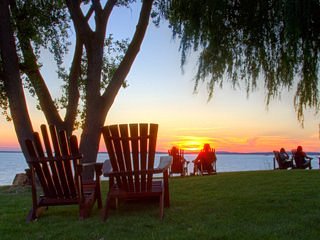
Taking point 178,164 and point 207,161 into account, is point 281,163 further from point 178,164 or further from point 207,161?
point 178,164

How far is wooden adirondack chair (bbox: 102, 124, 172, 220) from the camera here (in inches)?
208

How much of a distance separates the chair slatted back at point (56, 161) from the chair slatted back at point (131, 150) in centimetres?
45

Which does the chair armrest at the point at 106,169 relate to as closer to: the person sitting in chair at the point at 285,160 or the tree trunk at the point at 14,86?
the tree trunk at the point at 14,86

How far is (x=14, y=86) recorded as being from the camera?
9.20m

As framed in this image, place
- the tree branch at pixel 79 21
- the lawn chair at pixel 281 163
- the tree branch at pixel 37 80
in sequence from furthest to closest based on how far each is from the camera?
1. the lawn chair at pixel 281 163
2. the tree branch at pixel 37 80
3. the tree branch at pixel 79 21

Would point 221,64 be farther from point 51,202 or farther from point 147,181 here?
point 51,202

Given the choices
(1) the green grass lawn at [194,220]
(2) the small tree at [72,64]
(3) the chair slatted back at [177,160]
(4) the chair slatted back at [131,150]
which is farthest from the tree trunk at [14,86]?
(3) the chair slatted back at [177,160]

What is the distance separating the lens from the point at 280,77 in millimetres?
4449

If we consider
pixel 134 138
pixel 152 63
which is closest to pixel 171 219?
pixel 134 138

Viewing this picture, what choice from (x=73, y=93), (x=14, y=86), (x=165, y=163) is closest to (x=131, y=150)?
(x=165, y=163)

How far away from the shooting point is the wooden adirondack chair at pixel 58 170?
5.12 m

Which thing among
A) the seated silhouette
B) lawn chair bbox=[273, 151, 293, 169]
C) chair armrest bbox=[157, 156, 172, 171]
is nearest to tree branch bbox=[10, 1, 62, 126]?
chair armrest bbox=[157, 156, 172, 171]

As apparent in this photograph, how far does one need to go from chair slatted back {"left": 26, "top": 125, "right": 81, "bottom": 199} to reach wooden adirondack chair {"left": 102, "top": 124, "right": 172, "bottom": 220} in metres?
0.42

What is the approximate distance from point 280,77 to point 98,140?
18.9 ft
